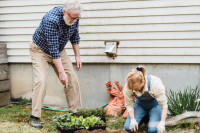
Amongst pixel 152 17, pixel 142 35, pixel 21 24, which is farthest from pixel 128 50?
pixel 21 24

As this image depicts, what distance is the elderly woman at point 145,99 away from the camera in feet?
11.3

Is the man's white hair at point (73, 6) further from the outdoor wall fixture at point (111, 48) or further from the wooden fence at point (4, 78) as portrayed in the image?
the wooden fence at point (4, 78)

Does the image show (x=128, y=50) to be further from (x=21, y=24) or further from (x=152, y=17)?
(x=21, y=24)

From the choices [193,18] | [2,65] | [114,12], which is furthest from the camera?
[2,65]

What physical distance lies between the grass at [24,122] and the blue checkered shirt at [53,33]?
1.11m

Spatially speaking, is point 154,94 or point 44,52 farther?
point 44,52

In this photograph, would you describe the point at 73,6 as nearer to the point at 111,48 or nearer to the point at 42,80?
the point at 42,80

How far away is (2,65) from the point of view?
5637 mm

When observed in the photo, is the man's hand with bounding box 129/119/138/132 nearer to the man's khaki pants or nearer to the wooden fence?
the man's khaki pants

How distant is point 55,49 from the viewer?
3893mm

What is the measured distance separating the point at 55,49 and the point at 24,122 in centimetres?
141

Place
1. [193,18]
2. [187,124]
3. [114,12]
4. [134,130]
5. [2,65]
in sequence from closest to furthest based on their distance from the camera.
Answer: [134,130] < [187,124] < [193,18] < [114,12] < [2,65]

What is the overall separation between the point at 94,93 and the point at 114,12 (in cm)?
161

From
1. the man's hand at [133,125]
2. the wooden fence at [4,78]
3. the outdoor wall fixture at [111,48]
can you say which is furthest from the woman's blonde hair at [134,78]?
the wooden fence at [4,78]
